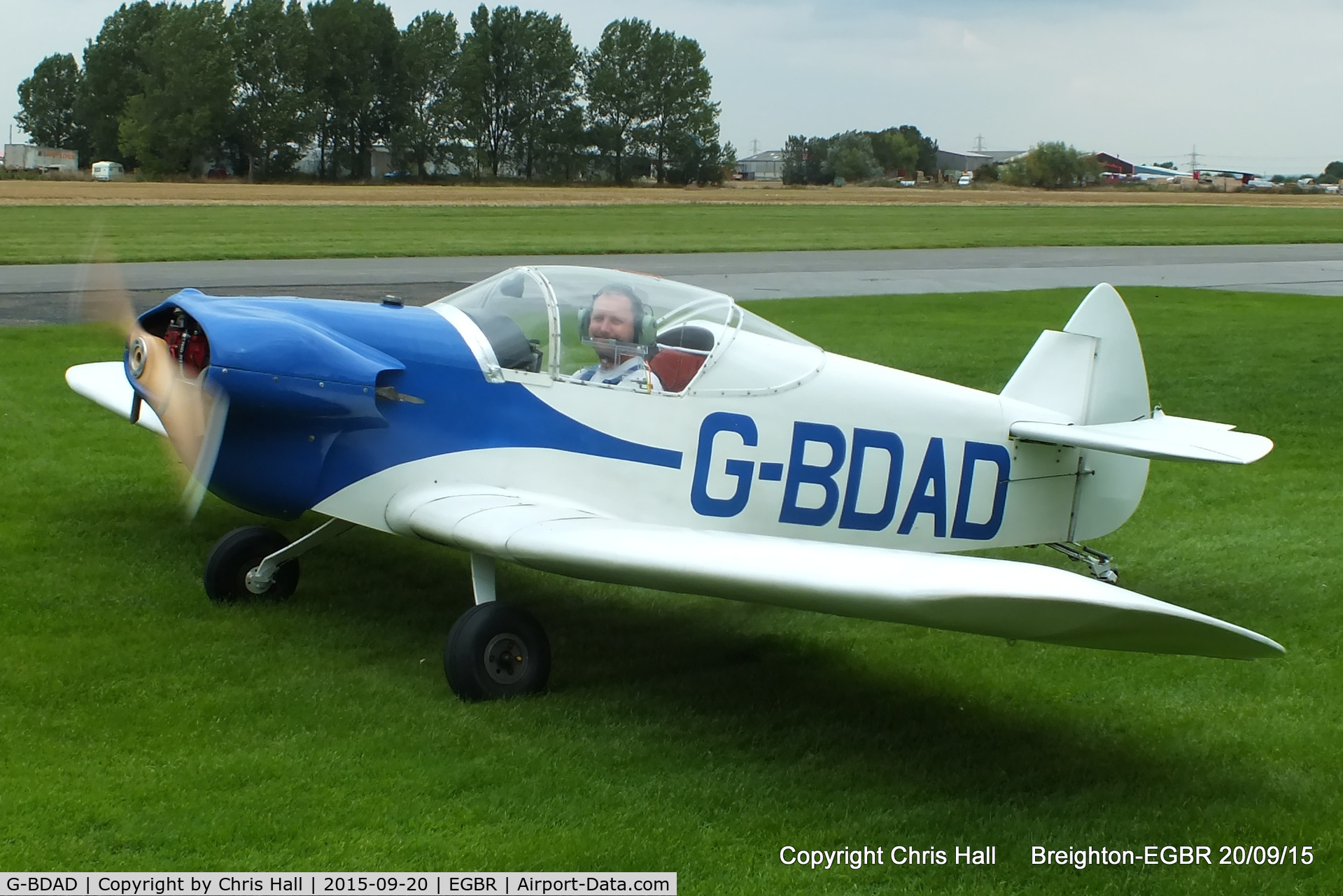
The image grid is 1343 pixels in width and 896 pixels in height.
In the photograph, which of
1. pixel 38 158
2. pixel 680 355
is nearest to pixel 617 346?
pixel 680 355

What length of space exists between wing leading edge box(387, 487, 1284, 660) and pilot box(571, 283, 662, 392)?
2.12 ft

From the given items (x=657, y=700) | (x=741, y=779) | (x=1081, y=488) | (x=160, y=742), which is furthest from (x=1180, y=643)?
(x=160, y=742)

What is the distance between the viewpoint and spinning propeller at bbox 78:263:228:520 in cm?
544

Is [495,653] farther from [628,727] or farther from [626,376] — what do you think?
[626,376]

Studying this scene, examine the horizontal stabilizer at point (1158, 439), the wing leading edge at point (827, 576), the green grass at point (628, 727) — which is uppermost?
the horizontal stabilizer at point (1158, 439)

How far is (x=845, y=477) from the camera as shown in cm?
612

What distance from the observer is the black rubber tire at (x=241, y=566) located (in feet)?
20.7

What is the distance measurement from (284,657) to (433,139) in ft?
308

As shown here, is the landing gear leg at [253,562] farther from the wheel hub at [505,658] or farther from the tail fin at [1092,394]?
the tail fin at [1092,394]

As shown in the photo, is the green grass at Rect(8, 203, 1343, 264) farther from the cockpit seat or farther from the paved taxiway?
the cockpit seat

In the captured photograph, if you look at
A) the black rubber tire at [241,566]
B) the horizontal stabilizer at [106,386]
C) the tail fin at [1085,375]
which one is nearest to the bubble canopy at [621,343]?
the tail fin at [1085,375]

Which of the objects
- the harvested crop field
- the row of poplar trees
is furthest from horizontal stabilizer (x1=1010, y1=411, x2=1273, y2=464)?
the row of poplar trees

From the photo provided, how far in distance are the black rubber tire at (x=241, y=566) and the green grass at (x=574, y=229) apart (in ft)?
51.8

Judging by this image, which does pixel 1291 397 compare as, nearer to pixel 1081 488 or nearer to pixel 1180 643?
pixel 1081 488
